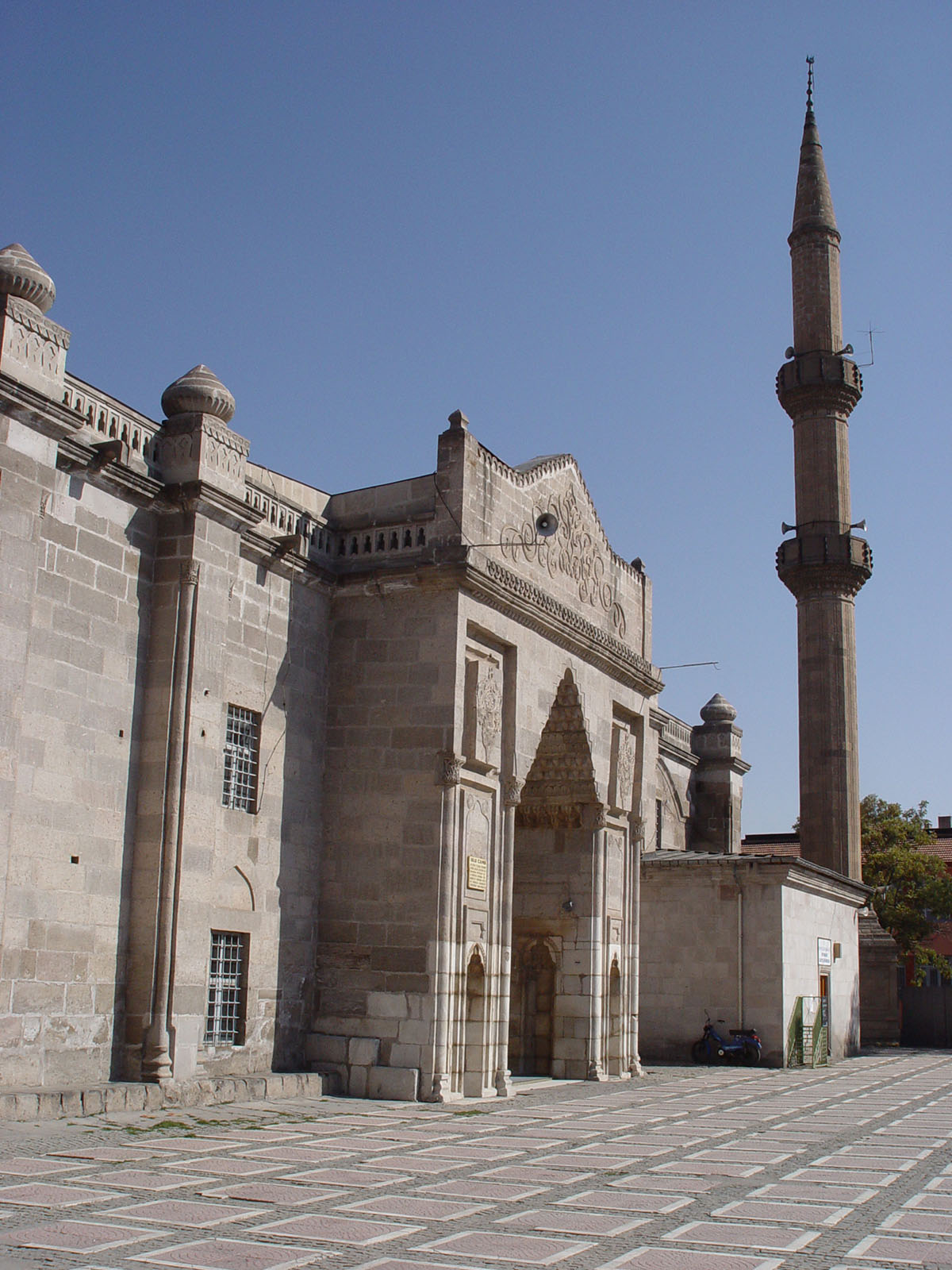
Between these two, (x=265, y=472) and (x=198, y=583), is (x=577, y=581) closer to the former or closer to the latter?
(x=265, y=472)

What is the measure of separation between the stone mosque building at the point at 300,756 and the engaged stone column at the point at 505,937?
0.04 metres

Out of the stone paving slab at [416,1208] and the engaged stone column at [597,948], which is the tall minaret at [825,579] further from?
the stone paving slab at [416,1208]

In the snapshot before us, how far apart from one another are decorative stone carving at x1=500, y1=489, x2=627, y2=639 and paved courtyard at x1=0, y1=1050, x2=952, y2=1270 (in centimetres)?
769

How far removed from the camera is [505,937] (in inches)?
699

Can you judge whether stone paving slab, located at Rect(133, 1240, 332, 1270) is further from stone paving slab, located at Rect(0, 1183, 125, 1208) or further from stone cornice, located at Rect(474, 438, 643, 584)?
stone cornice, located at Rect(474, 438, 643, 584)

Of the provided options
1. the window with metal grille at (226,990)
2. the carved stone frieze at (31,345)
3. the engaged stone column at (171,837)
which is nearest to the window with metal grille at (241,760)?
the engaged stone column at (171,837)

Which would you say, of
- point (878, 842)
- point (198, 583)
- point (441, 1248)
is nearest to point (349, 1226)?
point (441, 1248)

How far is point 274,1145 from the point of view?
36.1 feet

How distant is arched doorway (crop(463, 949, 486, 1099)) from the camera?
16.9m

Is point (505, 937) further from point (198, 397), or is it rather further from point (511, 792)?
point (198, 397)

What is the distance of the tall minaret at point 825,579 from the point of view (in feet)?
116

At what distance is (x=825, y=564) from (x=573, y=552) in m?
16.6

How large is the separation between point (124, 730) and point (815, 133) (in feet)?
108

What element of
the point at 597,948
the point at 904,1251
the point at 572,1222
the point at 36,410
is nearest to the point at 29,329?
the point at 36,410
